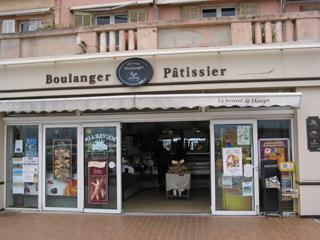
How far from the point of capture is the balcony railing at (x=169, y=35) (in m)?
10.7

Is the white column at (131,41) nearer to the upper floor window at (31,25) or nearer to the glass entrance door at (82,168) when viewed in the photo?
the glass entrance door at (82,168)

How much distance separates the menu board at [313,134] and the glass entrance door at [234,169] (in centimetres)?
136

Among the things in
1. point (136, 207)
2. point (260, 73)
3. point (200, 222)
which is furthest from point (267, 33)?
point (136, 207)

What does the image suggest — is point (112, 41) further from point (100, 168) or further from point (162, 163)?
point (162, 163)

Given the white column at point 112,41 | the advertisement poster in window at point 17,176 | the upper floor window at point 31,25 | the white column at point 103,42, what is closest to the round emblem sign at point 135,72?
the white column at point 112,41

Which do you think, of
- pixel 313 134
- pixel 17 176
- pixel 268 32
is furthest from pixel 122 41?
pixel 313 134

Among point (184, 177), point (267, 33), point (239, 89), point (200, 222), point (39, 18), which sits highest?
point (39, 18)

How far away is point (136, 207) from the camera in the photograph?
39.7 ft

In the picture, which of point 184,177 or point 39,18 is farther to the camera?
point 39,18

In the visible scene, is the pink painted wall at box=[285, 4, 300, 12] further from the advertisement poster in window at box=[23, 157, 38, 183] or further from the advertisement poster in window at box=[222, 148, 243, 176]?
the advertisement poster in window at box=[23, 157, 38, 183]

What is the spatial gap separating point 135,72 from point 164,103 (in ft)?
4.74

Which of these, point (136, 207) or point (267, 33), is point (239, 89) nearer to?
point (267, 33)

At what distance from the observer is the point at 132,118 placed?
1141cm

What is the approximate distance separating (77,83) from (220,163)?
4.47m
